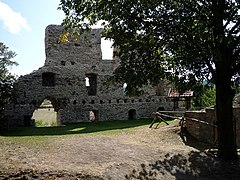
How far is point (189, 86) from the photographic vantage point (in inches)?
387

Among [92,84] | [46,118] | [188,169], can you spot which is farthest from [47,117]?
[188,169]

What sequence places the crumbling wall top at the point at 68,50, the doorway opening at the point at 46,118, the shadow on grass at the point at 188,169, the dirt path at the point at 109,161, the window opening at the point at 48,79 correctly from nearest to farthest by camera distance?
the dirt path at the point at 109,161
the shadow on grass at the point at 188,169
the window opening at the point at 48,79
the crumbling wall top at the point at 68,50
the doorway opening at the point at 46,118

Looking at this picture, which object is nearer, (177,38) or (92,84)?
(177,38)

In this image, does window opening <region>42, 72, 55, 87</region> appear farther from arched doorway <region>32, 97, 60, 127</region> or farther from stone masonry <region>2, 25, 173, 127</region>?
arched doorway <region>32, 97, 60, 127</region>

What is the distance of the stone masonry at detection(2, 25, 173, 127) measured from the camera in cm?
2416

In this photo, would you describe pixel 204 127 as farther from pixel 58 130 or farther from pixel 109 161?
pixel 58 130

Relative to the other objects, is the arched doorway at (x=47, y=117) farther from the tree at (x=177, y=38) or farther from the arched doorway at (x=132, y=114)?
the tree at (x=177, y=38)

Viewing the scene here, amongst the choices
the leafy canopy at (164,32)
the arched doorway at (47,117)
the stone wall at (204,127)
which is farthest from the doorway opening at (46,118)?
the leafy canopy at (164,32)

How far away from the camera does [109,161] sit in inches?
355

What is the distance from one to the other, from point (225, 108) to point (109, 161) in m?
4.49

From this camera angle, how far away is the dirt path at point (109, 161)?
303 inches

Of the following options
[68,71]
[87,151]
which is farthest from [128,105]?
[87,151]

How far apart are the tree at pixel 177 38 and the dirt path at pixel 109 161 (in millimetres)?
1413

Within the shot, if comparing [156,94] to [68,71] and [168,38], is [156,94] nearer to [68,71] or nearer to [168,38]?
[68,71]
